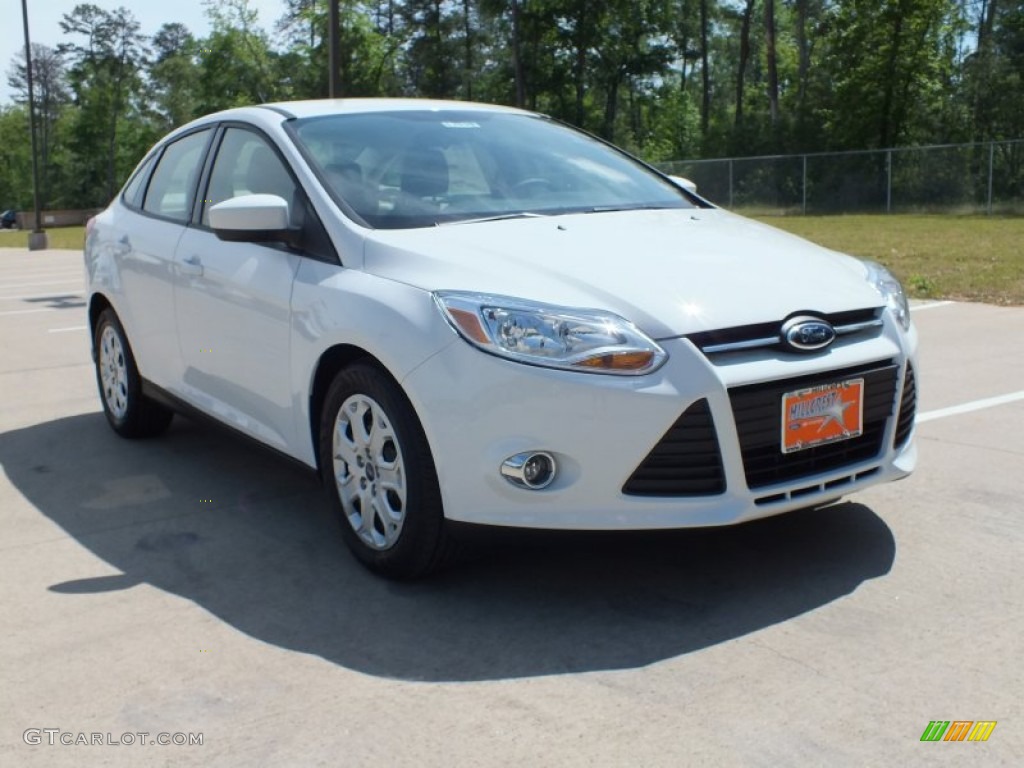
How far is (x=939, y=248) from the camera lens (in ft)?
59.4

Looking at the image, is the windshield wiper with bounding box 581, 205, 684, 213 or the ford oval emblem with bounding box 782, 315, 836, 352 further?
the windshield wiper with bounding box 581, 205, 684, 213

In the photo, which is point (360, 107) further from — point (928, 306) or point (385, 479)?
point (928, 306)

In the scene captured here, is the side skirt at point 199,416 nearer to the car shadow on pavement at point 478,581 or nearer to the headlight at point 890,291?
the car shadow on pavement at point 478,581

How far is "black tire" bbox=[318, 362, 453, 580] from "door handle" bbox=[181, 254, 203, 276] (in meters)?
1.19

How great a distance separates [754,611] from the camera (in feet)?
12.0

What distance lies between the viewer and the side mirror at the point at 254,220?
429 centimetres

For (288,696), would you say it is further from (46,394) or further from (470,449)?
(46,394)

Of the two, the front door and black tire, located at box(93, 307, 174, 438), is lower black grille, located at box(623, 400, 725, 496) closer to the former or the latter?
the front door

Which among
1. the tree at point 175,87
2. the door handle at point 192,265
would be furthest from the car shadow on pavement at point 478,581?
the tree at point 175,87

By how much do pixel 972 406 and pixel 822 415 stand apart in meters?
3.11

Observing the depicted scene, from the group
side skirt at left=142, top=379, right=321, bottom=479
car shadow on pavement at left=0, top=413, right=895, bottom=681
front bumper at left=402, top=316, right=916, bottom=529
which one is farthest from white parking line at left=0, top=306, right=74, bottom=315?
front bumper at left=402, top=316, right=916, bottom=529

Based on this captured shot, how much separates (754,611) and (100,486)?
316 cm

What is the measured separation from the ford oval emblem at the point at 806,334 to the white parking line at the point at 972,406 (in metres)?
2.63

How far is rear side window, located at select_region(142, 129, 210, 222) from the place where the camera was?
5.50m
